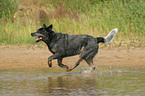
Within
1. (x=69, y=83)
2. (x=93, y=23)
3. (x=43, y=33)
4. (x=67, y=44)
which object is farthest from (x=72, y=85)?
(x=93, y=23)

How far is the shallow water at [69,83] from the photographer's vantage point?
24.2ft

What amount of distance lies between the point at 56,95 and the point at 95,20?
1127 cm

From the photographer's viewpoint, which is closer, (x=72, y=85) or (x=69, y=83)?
(x=72, y=85)

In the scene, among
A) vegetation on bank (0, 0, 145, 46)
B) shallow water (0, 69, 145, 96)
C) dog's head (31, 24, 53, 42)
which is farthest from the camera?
vegetation on bank (0, 0, 145, 46)

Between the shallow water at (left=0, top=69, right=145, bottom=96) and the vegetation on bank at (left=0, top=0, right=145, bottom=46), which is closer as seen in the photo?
the shallow water at (left=0, top=69, right=145, bottom=96)

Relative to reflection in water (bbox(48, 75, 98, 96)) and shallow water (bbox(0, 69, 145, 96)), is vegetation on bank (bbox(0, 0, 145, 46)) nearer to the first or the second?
shallow water (bbox(0, 69, 145, 96))

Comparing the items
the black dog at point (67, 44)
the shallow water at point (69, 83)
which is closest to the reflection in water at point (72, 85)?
the shallow water at point (69, 83)

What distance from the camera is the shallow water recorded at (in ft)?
Result: 24.2

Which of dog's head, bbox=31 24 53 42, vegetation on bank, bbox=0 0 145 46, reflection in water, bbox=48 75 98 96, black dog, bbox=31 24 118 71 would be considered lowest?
reflection in water, bbox=48 75 98 96

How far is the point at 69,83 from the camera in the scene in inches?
337

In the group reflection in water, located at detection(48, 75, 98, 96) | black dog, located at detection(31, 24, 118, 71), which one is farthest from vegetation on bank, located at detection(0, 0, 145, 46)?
reflection in water, located at detection(48, 75, 98, 96)

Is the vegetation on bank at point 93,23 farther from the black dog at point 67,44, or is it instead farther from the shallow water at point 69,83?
the shallow water at point 69,83

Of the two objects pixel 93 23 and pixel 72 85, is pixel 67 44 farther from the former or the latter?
pixel 93 23

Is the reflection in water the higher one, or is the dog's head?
the dog's head
